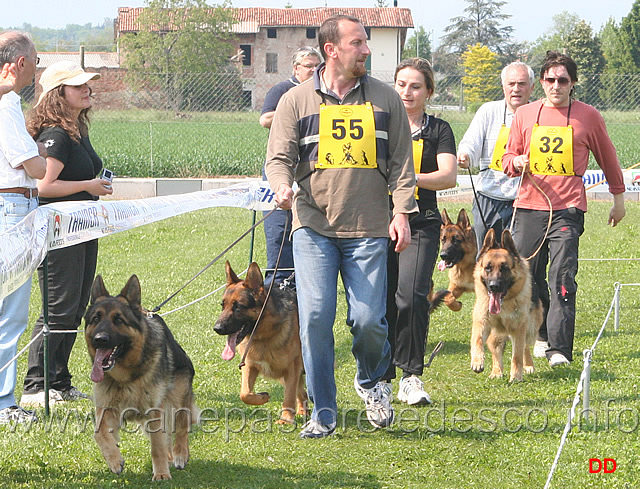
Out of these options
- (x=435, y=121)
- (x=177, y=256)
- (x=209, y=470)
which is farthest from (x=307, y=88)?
(x=177, y=256)

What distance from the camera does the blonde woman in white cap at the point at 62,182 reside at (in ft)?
18.1

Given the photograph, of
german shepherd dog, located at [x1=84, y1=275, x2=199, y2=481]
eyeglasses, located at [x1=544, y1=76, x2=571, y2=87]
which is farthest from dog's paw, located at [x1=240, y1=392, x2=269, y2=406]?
eyeglasses, located at [x1=544, y1=76, x2=571, y2=87]

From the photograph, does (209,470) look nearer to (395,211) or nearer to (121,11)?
(395,211)

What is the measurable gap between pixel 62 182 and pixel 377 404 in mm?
2501

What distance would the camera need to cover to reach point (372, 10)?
78250 millimetres

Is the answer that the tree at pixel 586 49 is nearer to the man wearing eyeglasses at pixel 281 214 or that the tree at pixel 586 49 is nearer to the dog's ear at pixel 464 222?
the dog's ear at pixel 464 222

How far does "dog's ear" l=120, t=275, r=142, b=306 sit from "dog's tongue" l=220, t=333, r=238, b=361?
2.81 feet

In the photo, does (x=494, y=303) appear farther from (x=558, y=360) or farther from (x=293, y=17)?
(x=293, y=17)

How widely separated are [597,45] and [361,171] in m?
63.3

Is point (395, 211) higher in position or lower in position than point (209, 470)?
higher

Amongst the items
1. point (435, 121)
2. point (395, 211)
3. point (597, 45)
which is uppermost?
point (597, 45)

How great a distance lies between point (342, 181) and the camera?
468 centimetres

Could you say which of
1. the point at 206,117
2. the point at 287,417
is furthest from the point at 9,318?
the point at 206,117

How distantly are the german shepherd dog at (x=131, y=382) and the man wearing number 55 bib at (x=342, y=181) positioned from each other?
85 centimetres
